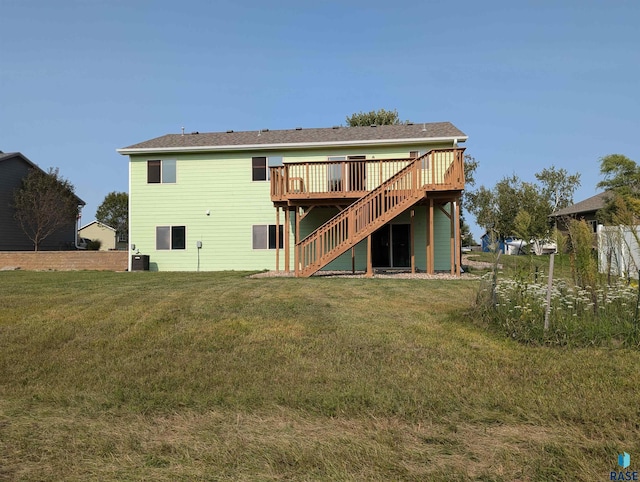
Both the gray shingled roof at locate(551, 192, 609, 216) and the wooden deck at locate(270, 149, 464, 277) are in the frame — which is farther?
the gray shingled roof at locate(551, 192, 609, 216)

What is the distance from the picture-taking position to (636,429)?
2.80 m

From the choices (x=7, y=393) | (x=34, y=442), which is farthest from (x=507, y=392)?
(x=7, y=393)

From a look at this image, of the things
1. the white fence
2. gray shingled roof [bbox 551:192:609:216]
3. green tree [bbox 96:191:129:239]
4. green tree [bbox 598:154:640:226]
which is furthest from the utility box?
green tree [bbox 96:191:129:239]

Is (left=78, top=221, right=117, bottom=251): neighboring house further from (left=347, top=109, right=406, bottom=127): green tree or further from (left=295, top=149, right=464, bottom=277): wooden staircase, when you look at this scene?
(left=295, top=149, right=464, bottom=277): wooden staircase

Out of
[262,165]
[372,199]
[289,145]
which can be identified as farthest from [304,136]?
[372,199]

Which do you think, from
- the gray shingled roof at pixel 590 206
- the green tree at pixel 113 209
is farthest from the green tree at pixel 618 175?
the green tree at pixel 113 209

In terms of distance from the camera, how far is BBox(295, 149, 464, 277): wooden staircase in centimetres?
1231

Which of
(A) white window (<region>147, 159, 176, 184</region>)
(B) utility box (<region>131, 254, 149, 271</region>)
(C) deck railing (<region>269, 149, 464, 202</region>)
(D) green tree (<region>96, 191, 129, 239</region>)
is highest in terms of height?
(D) green tree (<region>96, 191, 129, 239</region>)

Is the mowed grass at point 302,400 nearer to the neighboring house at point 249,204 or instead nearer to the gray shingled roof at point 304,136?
the neighboring house at point 249,204

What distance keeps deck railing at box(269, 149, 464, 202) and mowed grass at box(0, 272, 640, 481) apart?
787 centimetres

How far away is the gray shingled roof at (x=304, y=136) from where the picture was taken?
53.3ft

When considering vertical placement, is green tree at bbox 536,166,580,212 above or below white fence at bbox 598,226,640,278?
above

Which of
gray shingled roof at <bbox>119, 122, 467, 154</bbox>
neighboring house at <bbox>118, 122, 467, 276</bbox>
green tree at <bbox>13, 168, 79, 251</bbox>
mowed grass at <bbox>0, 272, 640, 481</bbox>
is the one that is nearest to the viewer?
mowed grass at <bbox>0, 272, 640, 481</bbox>

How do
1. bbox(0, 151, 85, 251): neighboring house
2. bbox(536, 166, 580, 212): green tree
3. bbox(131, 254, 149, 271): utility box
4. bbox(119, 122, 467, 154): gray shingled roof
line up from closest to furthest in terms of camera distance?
bbox(119, 122, 467, 154): gray shingled roof, bbox(131, 254, 149, 271): utility box, bbox(0, 151, 85, 251): neighboring house, bbox(536, 166, 580, 212): green tree
